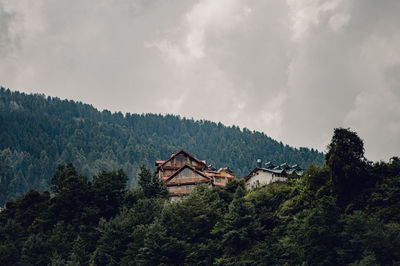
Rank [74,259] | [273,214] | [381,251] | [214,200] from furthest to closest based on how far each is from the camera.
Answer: [214,200], [74,259], [273,214], [381,251]

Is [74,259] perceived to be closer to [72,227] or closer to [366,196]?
[72,227]

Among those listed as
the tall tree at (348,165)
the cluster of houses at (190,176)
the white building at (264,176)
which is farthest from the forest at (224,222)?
the white building at (264,176)

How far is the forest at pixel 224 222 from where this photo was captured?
146 ft

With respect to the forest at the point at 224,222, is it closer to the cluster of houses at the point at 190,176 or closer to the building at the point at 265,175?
the cluster of houses at the point at 190,176

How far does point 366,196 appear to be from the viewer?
48.2 meters

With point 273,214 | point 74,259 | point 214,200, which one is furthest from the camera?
point 214,200

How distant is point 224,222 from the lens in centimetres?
5728

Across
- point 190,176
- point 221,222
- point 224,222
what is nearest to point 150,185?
point 190,176

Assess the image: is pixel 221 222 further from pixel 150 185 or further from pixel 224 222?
pixel 150 185

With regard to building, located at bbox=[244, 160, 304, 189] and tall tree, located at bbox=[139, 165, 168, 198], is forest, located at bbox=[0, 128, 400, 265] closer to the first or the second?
tall tree, located at bbox=[139, 165, 168, 198]

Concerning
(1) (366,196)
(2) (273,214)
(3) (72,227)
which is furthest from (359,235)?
(3) (72,227)

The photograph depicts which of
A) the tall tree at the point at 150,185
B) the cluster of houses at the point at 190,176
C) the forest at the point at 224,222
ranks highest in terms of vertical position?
the cluster of houses at the point at 190,176

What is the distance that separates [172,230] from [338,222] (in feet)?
72.7

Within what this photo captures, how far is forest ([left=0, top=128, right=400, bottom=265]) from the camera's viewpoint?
44.4m
